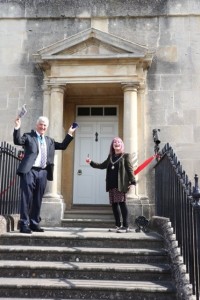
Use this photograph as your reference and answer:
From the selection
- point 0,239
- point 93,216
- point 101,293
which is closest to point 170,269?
point 101,293

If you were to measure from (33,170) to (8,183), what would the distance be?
1276mm

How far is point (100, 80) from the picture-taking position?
869 cm

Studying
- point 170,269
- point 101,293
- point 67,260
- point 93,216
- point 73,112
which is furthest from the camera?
point 73,112

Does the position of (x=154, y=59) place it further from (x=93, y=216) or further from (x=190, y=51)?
(x=93, y=216)

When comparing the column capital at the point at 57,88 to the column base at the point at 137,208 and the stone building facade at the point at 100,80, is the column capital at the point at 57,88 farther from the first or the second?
the column base at the point at 137,208

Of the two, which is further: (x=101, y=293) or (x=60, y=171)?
(x=60, y=171)

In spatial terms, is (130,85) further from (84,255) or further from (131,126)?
(84,255)

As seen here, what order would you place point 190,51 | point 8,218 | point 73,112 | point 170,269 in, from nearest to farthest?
point 170,269, point 8,218, point 190,51, point 73,112

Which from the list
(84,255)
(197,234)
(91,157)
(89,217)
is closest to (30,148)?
(84,255)

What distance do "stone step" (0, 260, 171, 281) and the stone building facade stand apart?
10.5ft

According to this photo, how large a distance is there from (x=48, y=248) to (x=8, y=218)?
1.33 meters

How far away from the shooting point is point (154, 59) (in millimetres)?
9023

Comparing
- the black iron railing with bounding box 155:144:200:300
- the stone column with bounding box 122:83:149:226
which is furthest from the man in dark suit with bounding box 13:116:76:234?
the stone column with bounding box 122:83:149:226

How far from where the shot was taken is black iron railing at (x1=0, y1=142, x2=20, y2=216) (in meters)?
6.67
